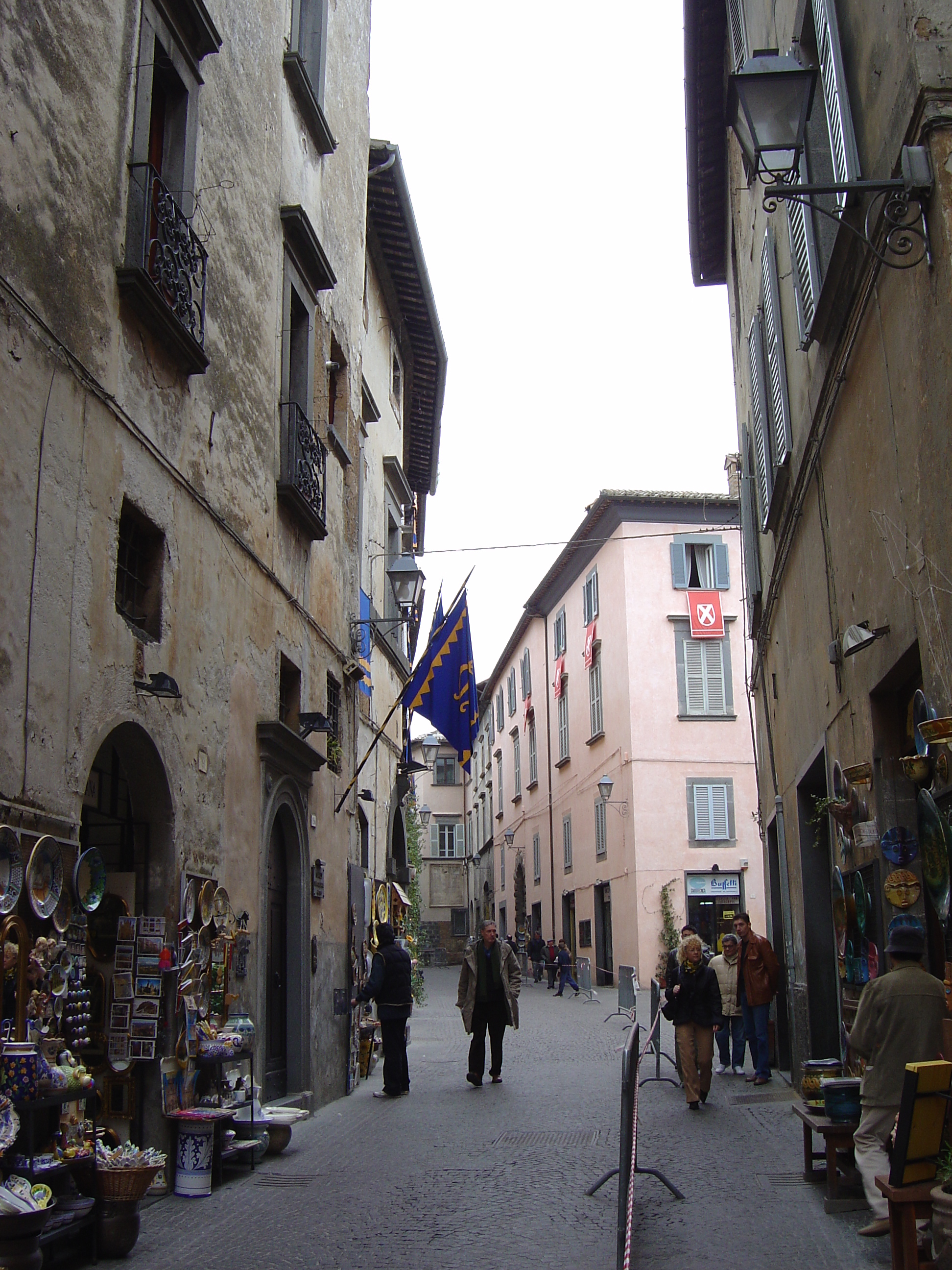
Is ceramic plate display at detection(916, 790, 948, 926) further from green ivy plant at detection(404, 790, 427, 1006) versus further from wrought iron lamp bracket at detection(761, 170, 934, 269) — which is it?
green ivy plant at detection(404, 790, 427, 1006)

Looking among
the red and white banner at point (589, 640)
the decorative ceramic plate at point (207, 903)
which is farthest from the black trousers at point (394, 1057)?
the red and white banner at point (589, 640)

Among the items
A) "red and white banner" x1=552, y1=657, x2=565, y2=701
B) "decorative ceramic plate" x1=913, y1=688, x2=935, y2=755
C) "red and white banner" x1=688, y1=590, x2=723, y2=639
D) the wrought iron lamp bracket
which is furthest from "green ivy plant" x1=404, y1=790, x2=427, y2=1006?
"red and white banner" x1=552, y1=657, x2=565, y2=701

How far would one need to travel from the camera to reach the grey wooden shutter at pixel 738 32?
1149 centimetres

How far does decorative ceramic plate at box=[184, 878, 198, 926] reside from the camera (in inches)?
313

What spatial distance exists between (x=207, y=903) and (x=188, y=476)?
2.82 m

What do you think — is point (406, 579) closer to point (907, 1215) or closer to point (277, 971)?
point (277, 971)

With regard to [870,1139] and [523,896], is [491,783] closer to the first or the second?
[523,896]

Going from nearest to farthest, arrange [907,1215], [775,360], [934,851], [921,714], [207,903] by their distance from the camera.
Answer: [907,1215], [934,851], [921,714], [207,903], [775,360]

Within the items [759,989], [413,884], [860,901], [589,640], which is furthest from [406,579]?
[589,640]

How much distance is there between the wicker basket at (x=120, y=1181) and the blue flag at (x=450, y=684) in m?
8.49

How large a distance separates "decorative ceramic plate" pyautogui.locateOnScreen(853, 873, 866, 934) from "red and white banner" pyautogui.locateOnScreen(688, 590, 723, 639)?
23.9 meters

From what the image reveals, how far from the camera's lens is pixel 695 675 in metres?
31.7

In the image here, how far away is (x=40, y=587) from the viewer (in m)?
5.97

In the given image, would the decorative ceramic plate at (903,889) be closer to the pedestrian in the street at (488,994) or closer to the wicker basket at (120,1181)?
the wicker basket at (120,1181)
